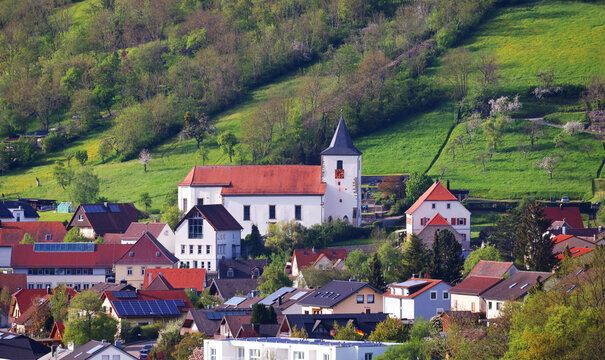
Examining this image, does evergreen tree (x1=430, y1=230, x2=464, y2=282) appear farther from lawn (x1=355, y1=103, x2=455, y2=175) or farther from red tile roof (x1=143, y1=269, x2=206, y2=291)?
lawn (x1=355, y1=103, x2=455, y2=175)

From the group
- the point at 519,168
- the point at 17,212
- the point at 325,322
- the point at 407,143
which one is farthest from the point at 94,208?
the point at 325,322

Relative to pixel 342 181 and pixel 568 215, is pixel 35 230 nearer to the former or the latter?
pixel 342 181

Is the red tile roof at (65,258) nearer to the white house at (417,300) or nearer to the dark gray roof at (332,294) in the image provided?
the dark gray roof at (332,294)

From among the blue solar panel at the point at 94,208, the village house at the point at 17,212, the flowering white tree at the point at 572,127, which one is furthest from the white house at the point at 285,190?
the flowering white tree at the point at 572,127

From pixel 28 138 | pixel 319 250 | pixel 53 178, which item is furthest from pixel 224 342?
pixel 28 138

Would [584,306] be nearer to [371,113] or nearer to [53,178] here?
[371,113]

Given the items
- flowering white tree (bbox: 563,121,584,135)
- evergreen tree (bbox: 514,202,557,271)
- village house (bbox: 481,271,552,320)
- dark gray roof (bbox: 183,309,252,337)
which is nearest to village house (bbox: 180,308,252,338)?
dark gray roof (bbox: 183,309,252,337)
